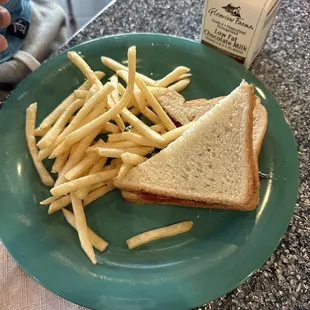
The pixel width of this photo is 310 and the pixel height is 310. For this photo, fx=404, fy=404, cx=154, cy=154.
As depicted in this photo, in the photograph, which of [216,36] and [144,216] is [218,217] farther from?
[216,36]

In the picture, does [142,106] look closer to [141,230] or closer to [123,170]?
[123,170]

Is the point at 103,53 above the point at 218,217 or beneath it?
above

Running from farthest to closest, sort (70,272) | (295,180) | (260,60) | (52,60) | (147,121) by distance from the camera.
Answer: (260,60) < (52,60) < (147,121) < (295,180) < (70,272)

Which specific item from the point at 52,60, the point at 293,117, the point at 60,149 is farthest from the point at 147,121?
the point at 293,117

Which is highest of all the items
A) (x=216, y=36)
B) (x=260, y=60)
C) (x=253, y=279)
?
(x=216, y=36)

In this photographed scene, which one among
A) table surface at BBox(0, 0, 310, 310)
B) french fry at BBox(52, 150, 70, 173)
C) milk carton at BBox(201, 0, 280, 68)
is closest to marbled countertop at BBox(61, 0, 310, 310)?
table surface at BBox(0, 0, 310, 310)

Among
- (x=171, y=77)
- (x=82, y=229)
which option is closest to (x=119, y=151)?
(x=82, y=229)
